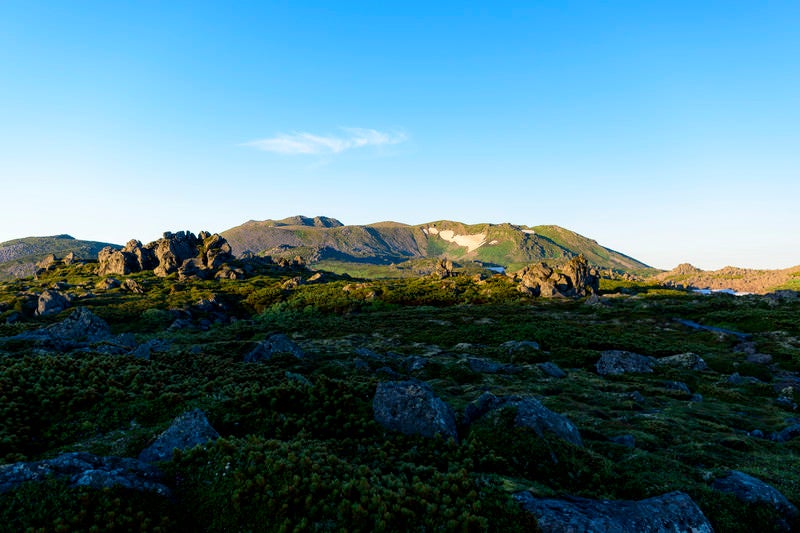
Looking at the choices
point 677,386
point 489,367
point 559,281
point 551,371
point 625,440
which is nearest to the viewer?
point 625,440

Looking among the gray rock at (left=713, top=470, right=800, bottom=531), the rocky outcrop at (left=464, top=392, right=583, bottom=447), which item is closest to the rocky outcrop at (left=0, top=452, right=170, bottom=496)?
the rocky outcrop at (left=464, top=392, right=583, bottom=447)

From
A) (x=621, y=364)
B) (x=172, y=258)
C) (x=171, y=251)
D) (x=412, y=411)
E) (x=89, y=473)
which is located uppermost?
(x=171, y=251)

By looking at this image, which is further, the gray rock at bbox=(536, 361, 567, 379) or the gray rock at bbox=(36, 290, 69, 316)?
the gray rock at bbox=(36, 290, 69, 316)

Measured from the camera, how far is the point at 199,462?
14945 mm

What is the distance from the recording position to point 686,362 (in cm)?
5369

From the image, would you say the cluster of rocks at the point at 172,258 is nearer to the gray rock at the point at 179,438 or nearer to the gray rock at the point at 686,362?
the gray rock at the point at 686,362

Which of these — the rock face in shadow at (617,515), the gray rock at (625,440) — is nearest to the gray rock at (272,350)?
the gray rock at (625,440)

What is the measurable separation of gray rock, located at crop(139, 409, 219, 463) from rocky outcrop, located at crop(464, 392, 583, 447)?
1316cm

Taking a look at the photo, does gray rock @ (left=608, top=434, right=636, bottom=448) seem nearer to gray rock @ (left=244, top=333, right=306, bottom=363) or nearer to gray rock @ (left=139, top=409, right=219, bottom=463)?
gray rock @ (left=139, top=409, right=219, bottom=463)

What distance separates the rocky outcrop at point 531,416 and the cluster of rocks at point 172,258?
174328 millimetres

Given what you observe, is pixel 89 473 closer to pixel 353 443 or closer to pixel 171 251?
pixel 353 443

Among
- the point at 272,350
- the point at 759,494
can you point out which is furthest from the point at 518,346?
the point at 759,494

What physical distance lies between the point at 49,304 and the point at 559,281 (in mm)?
168248

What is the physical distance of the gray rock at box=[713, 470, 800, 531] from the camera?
1522 cm
